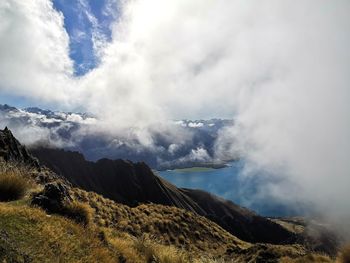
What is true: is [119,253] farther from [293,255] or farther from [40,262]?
[293,255]

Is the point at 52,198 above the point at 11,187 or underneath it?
underneath

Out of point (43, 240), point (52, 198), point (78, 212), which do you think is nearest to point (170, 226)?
point (78, 212)

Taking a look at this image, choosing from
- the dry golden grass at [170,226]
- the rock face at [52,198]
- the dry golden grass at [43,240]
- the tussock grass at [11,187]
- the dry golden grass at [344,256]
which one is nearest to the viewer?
the dry golden grass at [43,240]

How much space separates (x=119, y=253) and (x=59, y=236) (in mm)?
2560

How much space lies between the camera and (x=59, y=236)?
9.91 meters

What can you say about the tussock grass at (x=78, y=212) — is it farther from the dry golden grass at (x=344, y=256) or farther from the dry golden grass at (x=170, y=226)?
the dry golden grass at (x=170, y=226)

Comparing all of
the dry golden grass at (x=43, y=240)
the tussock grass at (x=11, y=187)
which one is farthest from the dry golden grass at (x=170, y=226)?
the dry golden grass at (x=43, y=240)

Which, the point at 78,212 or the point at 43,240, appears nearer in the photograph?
the point at 43,240

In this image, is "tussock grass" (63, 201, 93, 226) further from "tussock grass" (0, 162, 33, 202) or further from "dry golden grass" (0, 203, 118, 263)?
"tussock grass" (0, 162, 33, 202)

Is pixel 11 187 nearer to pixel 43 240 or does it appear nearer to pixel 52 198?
pixel 52 198

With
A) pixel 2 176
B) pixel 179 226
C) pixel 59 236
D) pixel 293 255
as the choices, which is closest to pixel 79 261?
pixel 59 236

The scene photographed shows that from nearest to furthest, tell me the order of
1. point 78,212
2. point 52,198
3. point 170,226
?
point 52,198 → point 78,212 → point 170,226

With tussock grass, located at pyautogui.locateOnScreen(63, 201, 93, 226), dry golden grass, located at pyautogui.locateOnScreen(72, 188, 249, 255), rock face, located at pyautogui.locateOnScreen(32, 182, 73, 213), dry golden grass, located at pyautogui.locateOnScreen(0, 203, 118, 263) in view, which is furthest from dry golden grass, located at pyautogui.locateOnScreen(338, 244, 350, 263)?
dry golden grass, located at pyautogui.locateOnScreen(72, 188, 249, 255)

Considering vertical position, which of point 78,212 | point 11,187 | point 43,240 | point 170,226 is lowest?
point 170,226
